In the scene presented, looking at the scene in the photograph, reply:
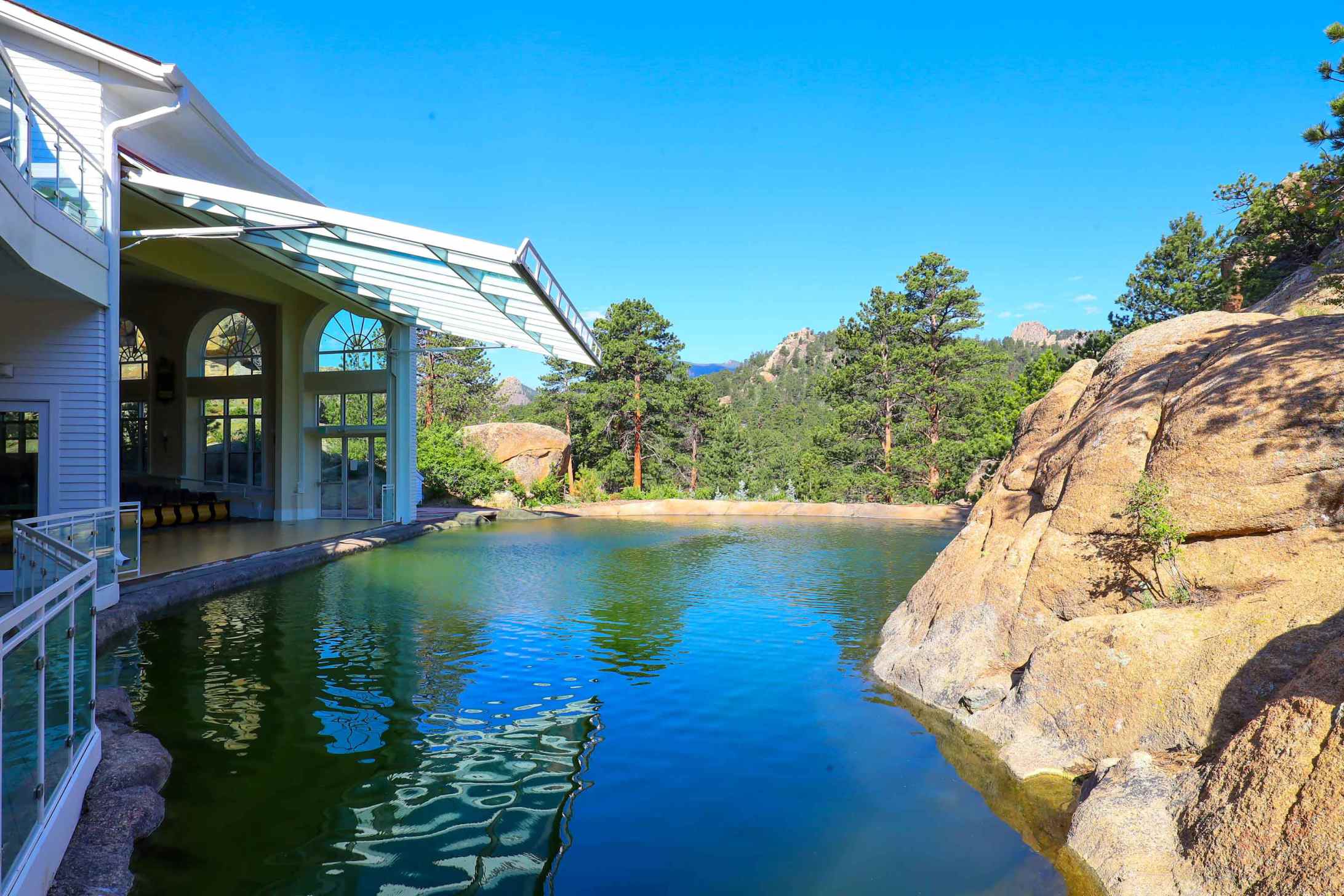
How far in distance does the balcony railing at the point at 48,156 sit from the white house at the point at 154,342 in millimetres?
31

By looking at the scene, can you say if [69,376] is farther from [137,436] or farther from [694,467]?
[694,467]

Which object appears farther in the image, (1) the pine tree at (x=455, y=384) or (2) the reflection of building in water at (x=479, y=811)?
(1) the pine tree at (x=455, y=384)

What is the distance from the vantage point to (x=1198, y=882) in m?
3.24

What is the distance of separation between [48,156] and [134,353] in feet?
44.4

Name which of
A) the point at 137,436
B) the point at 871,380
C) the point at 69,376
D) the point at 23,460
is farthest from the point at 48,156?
the point at 871,380

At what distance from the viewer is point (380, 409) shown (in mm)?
19531

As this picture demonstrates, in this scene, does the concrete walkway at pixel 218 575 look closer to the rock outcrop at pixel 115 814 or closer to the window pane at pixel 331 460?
the window pane at pixel 331 460

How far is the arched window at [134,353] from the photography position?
1956 cm

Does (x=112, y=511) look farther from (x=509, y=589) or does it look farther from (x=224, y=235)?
(x=509, y=589)

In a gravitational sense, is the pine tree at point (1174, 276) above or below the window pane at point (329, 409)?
above

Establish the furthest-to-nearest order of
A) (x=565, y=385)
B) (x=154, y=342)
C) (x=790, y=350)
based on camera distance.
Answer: (x=790, y=350) → (x=565, y=385) → (x=154, y=342)

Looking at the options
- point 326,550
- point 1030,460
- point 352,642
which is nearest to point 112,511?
point 352,642

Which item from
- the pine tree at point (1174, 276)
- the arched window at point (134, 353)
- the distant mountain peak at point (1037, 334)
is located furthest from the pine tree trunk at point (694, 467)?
the distant mountain peak at point (1037, 334)

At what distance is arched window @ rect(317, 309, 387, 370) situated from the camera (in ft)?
62.8
